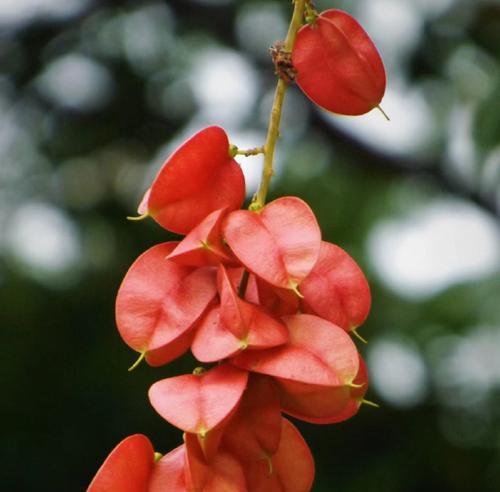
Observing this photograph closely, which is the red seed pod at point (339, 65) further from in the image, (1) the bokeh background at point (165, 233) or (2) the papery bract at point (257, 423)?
(1) the bokeh background at point (165, 233)

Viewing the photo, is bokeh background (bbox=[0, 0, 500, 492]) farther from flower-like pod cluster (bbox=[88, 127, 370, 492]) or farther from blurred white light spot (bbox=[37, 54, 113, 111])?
flower-like pod cluster (bbox=[88, 127, 370, 492])

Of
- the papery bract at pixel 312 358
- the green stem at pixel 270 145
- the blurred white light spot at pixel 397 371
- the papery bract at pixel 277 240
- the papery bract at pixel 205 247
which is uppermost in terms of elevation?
the green stem at pixel 270 145

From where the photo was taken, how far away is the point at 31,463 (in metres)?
2.97

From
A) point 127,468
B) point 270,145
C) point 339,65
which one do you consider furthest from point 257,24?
point 127,468

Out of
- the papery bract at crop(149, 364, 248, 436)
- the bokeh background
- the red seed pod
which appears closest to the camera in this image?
the papery bract at crop(149, 364, 248, 436)

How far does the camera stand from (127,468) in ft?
2.84

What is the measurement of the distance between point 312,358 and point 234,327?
0.21 ft

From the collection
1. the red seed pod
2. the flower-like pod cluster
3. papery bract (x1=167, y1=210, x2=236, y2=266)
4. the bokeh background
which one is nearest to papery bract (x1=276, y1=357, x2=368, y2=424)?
the flower-like pod cluster

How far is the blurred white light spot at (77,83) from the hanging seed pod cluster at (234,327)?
166 centimetres

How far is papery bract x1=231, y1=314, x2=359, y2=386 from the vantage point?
32.4 inches

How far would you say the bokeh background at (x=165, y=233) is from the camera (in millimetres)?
2395

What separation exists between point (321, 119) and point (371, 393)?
70 cm

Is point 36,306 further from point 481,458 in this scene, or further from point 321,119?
point 481,458

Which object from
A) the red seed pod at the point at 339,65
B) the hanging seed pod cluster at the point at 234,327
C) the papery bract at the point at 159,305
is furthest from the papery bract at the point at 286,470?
the red seed pod at the point at 339,65
